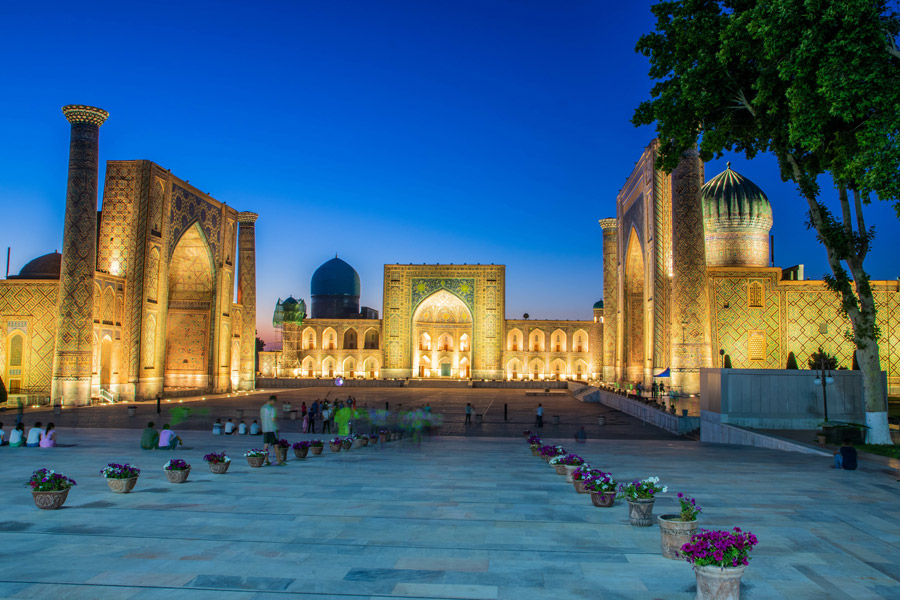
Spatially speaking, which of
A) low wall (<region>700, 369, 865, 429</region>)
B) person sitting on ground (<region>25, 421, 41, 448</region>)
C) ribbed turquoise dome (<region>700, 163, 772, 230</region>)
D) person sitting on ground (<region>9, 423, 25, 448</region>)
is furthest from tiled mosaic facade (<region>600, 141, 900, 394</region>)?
person sitting on ground (<region>9, 423, 25, 448</region>)

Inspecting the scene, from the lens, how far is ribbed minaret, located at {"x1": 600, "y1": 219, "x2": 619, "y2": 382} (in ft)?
130

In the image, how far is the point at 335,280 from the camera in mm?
63719

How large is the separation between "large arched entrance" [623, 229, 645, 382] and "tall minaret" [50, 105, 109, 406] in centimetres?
2482

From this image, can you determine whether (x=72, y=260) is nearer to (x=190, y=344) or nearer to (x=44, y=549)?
(x=190, y=344)

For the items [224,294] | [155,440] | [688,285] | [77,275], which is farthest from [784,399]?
[224,294]

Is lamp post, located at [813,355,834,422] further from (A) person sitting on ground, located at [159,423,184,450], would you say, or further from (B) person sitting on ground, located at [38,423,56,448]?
(B) person sitting on ground, located at [38,423,56,448]

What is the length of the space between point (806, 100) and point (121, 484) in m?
11.2

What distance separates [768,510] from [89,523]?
21.3ft

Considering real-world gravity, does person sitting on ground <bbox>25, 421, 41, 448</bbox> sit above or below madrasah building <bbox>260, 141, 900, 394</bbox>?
below

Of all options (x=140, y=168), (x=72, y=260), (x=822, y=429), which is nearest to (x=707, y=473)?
(x=822, y=429)

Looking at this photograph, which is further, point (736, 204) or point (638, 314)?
point (638, 314)

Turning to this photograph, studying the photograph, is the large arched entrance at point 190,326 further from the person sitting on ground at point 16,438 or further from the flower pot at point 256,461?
the flower pot at point 256,461

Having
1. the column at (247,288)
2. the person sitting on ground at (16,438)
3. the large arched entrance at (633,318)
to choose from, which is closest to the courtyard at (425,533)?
the person sitting on ground at (16,438)

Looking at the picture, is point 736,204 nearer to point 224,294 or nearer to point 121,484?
point 224,294
